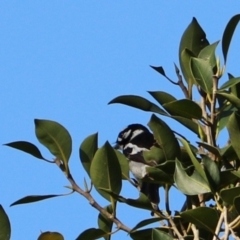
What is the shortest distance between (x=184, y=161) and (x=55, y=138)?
0.52 meters

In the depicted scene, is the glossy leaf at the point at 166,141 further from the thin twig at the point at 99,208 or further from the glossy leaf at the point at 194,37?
the glossy leaf at the point at 194,37

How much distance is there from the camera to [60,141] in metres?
2.96

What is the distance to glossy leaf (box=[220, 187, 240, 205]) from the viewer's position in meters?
2.51

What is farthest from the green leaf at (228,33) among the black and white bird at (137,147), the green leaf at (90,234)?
the green leaf at (90,234)

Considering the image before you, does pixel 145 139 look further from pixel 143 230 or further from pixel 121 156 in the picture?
pixel 143 230

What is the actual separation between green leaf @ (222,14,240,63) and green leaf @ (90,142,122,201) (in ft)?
2.40

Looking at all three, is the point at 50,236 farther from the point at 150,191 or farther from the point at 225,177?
the point at 150,191

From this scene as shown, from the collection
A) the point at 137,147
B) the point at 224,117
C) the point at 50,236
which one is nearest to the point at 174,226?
the point at 50,236

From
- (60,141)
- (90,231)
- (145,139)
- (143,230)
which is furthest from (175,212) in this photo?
(145,139)

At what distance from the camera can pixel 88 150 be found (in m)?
2.95

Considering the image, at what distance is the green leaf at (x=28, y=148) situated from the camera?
2938mm

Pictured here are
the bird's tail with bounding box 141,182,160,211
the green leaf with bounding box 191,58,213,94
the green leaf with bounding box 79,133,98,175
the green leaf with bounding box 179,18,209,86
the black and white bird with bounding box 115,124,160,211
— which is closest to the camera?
the green leaf with bounding box 191,58,213,94

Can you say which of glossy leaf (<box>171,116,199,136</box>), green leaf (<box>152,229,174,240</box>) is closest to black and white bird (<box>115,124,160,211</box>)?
glossy leaf (<box>171,116,199,136</box>)

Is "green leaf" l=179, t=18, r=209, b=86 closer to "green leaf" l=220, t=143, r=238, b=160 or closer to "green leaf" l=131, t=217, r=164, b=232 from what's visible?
"green leaf" l=220, t=143, r=238, b=160
